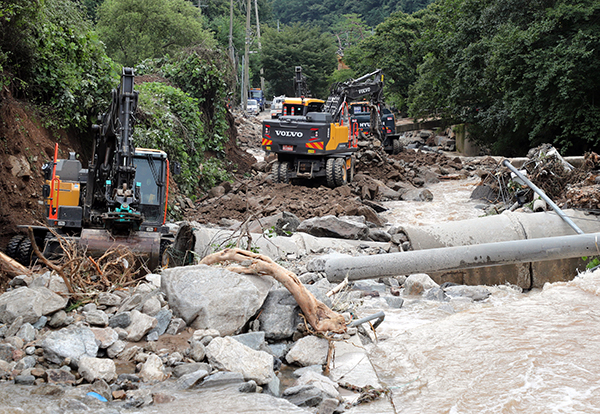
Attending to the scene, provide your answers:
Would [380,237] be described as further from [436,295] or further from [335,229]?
[436,295]

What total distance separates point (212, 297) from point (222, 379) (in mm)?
1061

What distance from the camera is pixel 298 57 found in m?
65.6

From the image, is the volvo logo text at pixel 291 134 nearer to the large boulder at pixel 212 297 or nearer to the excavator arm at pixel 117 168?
the excavator arm at pixel 117 168

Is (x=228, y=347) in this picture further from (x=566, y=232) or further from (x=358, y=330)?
(x=566, y=232)

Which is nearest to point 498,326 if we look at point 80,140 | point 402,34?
point 80,140

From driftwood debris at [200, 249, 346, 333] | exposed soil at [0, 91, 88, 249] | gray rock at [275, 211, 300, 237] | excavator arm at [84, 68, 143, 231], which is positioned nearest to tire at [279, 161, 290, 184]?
gray rock at [275, 211, 300, 237]

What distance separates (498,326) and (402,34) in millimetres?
40990

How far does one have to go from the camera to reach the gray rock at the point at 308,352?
5125 mm

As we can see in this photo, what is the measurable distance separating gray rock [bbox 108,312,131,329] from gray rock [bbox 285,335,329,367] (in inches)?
58.3

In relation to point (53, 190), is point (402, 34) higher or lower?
higher

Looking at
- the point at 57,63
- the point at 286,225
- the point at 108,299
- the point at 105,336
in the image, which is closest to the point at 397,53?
the point at 57,63

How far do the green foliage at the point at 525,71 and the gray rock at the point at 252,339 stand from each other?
1760 centimetres

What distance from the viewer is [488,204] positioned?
16.2m

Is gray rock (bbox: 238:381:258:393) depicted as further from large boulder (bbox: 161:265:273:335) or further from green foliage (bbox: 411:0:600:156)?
green foliage (bbox: 411:0:600:156)
